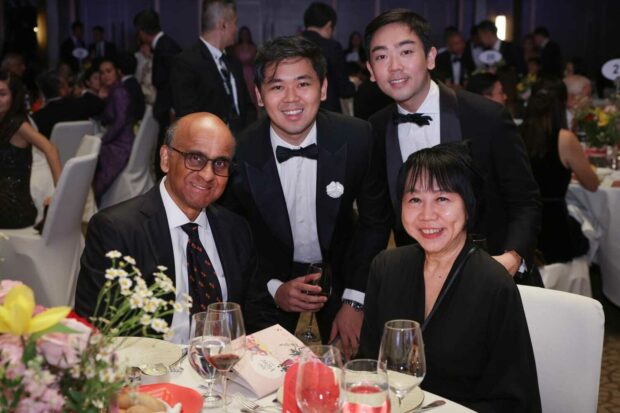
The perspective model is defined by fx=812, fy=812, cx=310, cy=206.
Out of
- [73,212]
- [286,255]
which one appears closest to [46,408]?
[286,255]

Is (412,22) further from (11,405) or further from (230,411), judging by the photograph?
(11,405)

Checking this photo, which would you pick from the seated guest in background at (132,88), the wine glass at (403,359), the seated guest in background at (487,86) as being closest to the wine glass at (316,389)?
the wine glass at (403,359)

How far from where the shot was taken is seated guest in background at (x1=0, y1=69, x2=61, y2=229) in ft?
14.0

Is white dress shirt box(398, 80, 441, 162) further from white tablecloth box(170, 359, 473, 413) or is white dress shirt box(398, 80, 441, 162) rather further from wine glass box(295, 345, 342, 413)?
wine glass box(295, 345, 342, 413)

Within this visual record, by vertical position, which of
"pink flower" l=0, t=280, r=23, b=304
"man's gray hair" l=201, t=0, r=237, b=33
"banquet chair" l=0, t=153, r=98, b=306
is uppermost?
"man's gray hair" l=201, t=0, r=237, b=33

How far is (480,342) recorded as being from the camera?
1997 millimetres

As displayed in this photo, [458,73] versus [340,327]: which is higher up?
[458,73]

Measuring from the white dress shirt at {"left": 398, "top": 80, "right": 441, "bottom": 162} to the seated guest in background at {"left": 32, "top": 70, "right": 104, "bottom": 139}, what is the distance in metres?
4.14

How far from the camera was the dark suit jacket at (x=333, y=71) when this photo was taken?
5.80 m

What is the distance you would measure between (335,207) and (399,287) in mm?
647

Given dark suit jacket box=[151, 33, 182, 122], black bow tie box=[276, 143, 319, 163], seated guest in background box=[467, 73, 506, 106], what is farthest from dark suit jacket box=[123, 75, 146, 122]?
black bow tie box=[276, 143, 319, 163]

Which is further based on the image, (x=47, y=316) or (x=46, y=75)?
(x=46, y=75)

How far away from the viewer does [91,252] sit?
2.34m

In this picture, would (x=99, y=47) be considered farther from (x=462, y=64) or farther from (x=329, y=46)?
(x=329, y=46)
